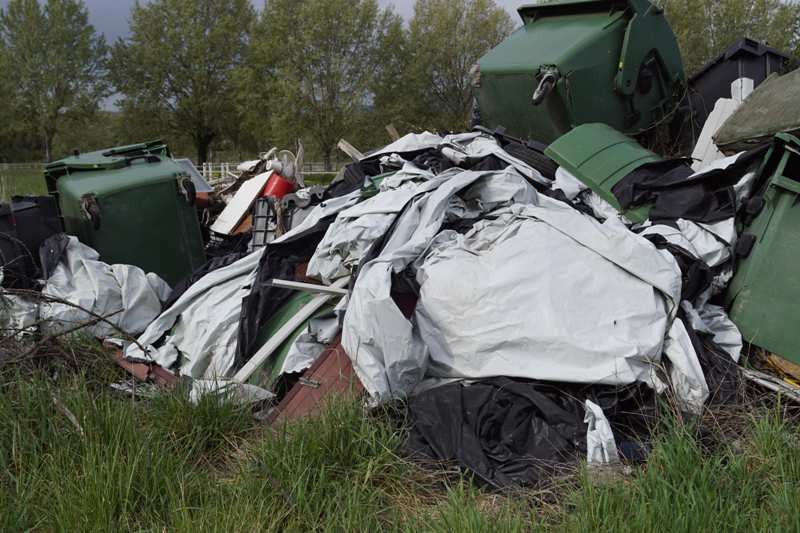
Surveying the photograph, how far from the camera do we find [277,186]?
220 inches

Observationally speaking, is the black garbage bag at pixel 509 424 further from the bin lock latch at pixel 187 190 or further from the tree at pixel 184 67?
the tree at pixel 184 67

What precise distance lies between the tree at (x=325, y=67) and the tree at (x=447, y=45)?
1.65 m

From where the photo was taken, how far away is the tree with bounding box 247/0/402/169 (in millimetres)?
26562

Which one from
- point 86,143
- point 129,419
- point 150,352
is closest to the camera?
point 129,419

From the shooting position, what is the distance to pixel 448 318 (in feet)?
10.1

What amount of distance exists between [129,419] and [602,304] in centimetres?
198

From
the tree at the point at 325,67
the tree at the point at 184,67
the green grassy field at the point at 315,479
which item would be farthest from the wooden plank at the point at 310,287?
the tree at the point at 184,67

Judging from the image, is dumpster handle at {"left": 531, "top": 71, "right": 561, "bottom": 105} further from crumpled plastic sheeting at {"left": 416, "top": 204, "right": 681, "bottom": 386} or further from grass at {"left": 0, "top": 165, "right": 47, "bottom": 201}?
grass at {"left": 0, "top": 165, "right": 47, "bottom": 201}

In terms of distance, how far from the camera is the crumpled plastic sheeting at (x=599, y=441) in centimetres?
246

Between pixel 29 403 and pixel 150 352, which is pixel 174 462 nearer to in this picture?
pixel 29 403

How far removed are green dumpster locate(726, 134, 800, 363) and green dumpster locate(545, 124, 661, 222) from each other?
0.88m

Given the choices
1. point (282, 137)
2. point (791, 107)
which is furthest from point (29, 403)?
point (282, 137)

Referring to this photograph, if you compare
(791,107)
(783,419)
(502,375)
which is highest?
(791,107)

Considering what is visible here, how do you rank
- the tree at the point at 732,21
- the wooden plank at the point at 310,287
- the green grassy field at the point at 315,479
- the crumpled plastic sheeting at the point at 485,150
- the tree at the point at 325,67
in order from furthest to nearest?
the tree at the point at 325,67, the tree at the point at 732,21, the crumpled plastic sheeting at the point at 485,150, the wooden plank at the point at 310,287, the green grassy field at the point at 315,479
